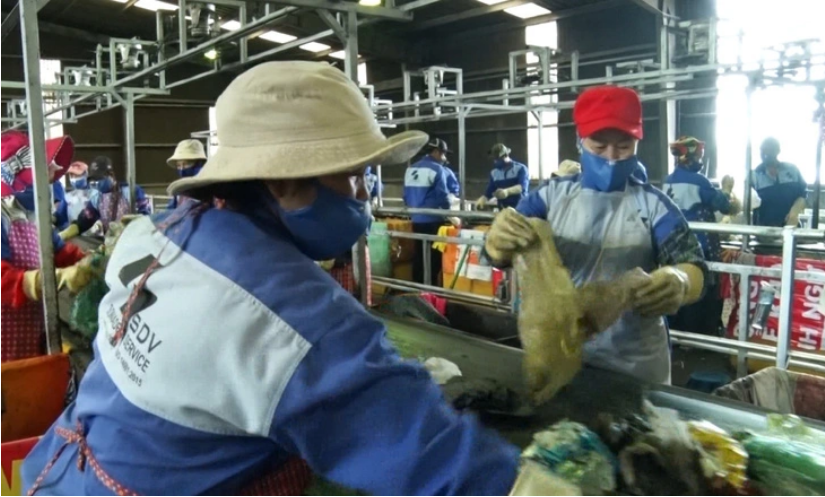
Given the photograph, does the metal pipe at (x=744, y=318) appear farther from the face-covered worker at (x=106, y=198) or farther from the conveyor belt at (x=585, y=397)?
the face-covered worker at (x=106, y=198)

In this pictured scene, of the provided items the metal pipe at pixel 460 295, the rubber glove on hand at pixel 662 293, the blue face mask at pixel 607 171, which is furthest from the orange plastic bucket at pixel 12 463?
the metal pipe at pixel 460 295

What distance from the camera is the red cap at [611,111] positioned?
194 cm

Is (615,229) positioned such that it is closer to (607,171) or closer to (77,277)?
(607,171)

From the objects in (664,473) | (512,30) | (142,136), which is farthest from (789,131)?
(142,136)

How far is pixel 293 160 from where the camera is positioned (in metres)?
0.91

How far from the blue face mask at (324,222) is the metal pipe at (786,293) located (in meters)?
2.21

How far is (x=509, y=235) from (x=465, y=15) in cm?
1246

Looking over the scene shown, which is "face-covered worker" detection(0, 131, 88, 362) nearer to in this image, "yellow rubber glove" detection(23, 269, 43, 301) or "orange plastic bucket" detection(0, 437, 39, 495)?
"yellow rubber glove" detection(23, 269, 43, 301)

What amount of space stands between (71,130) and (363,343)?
16293 millimetres

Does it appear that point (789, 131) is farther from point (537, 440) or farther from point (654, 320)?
point (537, 440)

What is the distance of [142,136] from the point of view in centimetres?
1611

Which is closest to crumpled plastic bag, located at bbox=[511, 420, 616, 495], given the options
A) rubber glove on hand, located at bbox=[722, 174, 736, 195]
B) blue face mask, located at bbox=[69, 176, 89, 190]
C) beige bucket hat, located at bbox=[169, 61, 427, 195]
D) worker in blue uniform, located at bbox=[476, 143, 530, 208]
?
beige bucket hat, located at bbox=[169, 61, 427, 195]

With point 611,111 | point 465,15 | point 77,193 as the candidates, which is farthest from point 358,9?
point 465,15

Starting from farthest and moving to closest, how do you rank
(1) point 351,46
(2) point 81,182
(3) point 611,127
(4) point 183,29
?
(2) point 81,182 < (4) point 183,29 < (1) point 351,46 < (3) point 611,127
